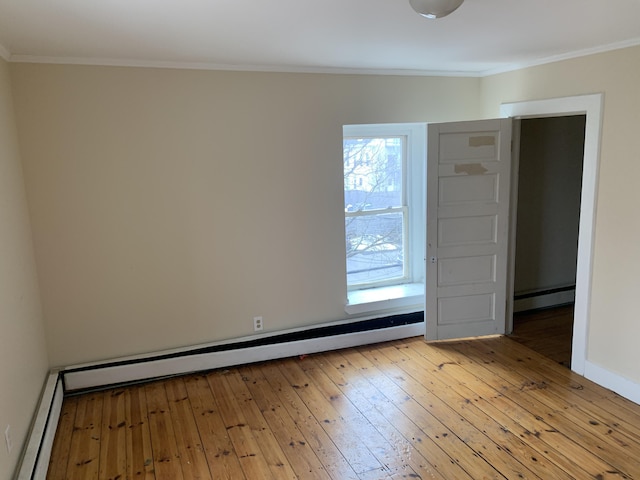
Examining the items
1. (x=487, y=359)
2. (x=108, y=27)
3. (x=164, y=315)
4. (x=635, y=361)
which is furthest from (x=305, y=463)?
(x=108, y=27)

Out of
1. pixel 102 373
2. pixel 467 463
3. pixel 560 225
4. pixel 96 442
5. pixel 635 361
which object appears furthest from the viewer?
pixel 560 225

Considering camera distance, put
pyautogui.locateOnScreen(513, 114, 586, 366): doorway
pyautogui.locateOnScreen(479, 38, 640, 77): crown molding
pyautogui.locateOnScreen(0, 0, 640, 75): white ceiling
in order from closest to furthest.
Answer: pyautogui.locateOnScreen(0, 0, 640, 75): white ceiling → pyautogui.locateOnScreen(479, 38, 640, 77): crown molding → pyautogui.locateOnScreen(513, 114, 586, 366): doorway

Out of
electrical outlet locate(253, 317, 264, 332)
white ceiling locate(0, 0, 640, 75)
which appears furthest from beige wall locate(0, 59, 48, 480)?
electrical outlet locate(253, 317, 264, 332)

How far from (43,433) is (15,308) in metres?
Result: 0.76

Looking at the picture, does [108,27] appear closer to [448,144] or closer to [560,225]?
[448,144]

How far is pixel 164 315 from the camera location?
372cm

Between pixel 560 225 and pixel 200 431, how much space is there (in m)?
4.07

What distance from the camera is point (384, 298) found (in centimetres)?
442

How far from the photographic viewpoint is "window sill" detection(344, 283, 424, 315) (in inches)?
170

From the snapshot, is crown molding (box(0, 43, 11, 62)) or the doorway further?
the doorway

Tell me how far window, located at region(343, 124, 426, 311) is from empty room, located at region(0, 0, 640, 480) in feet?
0.08

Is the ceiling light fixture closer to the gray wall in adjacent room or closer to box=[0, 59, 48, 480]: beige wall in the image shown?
box=[0, 59, 48, 480]: beige wall

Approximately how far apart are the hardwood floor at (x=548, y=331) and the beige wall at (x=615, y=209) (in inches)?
20.4

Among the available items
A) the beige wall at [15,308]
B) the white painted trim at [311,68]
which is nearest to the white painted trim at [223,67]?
the white painted trim at [311,68]
